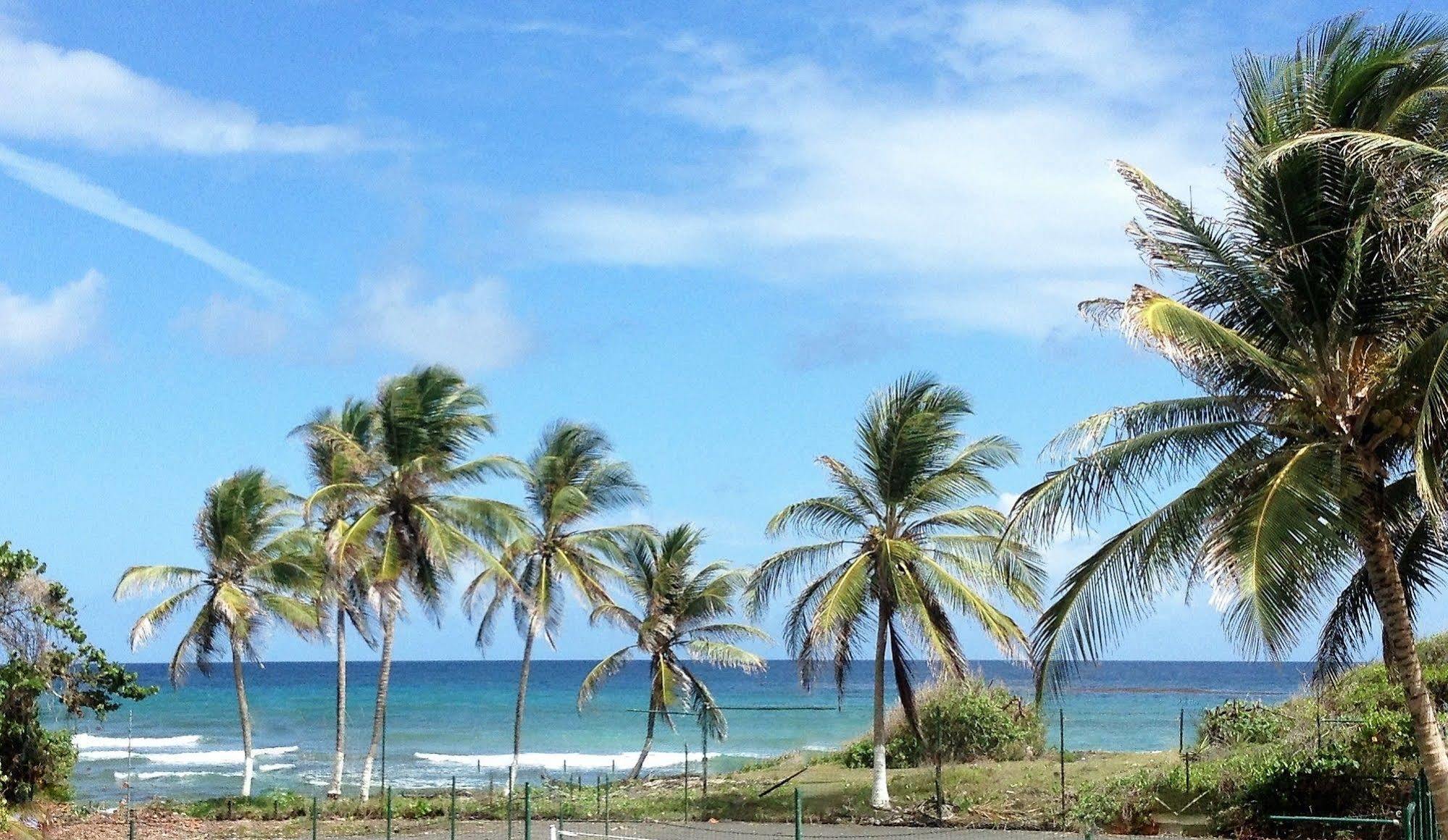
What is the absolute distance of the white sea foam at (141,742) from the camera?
186 ft

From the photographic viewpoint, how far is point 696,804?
2670 cm

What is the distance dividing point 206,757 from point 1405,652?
48.2 m

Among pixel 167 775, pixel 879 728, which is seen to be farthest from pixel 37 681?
pixel 167 775

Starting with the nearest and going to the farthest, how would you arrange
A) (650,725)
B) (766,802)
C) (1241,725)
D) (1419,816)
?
(1419,816) < (766,802) < (1241,725) < (650,725)

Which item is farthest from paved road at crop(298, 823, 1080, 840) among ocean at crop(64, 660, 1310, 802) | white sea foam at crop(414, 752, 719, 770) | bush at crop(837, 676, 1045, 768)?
white sea foam at crop(414, 752, 719, 770)

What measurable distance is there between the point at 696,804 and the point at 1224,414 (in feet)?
52.9

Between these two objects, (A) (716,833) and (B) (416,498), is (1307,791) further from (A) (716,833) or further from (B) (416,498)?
(B) (416,498)

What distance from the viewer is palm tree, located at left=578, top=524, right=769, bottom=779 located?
3062 centimetres

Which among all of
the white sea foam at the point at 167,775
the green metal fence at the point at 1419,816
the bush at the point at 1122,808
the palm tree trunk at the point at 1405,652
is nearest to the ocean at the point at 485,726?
the white sea foam at the point at 167,775

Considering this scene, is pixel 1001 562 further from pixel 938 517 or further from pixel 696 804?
pixel 696 804

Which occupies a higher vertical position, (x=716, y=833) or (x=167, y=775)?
(x=716, y=833)

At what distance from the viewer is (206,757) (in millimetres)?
52438

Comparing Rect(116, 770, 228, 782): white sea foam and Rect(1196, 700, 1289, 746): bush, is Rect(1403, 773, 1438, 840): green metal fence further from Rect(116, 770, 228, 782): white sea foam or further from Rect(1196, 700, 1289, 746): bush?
Rect(116, 770, 228, 782): white sea foam

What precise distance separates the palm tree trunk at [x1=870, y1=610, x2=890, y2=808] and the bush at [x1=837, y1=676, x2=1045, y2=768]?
6.25m
